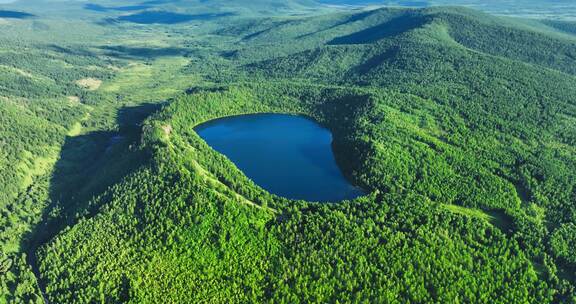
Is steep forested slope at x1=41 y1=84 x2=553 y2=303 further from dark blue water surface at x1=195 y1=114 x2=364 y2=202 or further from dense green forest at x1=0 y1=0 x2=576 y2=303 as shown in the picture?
dark blue water surface at x1=195 y1=114 x2=364 y2=202

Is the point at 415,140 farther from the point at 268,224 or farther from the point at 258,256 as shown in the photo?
the point at 258,256

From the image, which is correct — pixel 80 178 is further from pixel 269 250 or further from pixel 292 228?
pixel 292 228

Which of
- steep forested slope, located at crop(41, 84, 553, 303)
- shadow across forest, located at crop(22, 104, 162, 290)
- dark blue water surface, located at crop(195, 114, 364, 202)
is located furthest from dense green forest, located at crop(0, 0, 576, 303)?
dark blue water surface, located at crop(195, 114, 364, 202)

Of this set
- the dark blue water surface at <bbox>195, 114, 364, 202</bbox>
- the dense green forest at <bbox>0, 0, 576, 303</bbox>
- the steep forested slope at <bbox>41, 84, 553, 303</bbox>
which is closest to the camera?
the steep forested slope at <bbox>41, 84, 553, 303</bbox>

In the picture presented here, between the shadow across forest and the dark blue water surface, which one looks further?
the dark blue water surface

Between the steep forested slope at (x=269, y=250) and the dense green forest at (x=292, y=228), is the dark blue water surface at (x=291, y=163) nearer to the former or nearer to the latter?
the dense green forest at (x=292, y=228)

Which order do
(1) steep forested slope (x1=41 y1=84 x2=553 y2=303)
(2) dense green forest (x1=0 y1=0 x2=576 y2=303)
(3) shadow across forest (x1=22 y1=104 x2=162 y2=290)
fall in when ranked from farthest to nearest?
1. (3) shadow across forest (x1=22 y1=104 x2=162 y2=290)
2. (2) dense green forest (x1=0 y1=0 x2=576 y2=303)
3. (1) steep forested slope (x1=41 y1=84 x2=553 y2=303)

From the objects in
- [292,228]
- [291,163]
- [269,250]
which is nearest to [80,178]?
[291,163]
